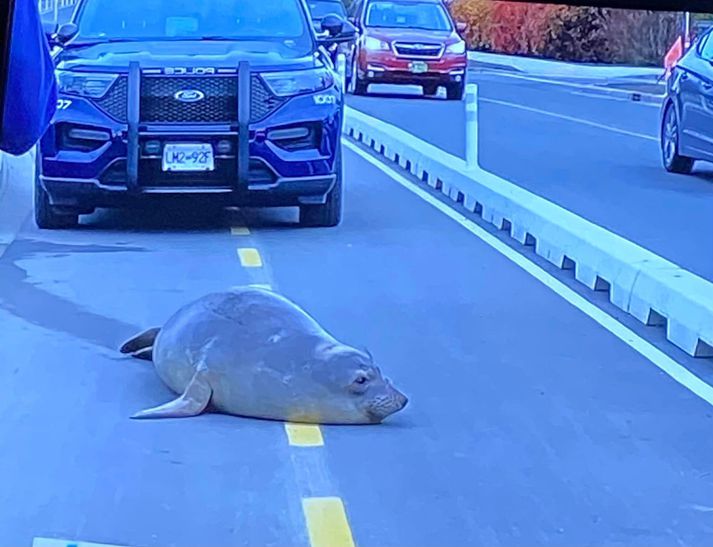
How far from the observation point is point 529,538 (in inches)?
169

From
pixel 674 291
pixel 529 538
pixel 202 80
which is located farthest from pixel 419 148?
pixel 529 538

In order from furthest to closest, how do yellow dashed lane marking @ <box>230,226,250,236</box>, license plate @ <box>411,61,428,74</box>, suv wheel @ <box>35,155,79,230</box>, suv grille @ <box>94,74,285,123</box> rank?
license plate @ <box>411,61,428,74</box> < yellow dashed lane marking @ <box>230,226,250,236</box> < suv wheel @ <box>35,155,79,230</box> < suv grille @ <box>94,74,285,123</box>

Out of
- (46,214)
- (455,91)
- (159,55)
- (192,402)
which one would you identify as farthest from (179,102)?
(455,91)

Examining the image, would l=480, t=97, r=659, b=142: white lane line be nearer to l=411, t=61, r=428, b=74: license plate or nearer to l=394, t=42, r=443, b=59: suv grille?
l=411, t=61, r=428, b=74: license plate

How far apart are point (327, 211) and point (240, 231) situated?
0.65 m

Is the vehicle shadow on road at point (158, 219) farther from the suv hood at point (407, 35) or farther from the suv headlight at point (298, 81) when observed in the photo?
the suv hood at point (407, 35)

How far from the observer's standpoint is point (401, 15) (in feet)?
40.1

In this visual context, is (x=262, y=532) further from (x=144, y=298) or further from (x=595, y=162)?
(x=595, y=162)

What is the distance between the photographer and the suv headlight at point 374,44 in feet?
38.0

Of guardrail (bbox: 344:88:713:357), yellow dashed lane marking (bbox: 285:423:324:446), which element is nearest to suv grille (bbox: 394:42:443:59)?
guardrail (bbox: 344:88:713:357)

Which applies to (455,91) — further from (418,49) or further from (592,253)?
(592,253)

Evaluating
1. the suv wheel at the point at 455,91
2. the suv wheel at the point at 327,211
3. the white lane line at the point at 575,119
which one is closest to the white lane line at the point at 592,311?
the suv wheel at the point at 327,211

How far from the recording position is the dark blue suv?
7.51 metres

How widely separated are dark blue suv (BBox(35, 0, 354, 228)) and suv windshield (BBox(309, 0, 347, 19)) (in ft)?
1.80
